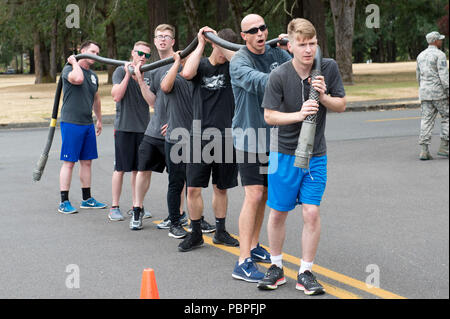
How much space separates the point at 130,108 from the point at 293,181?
332 centimetres

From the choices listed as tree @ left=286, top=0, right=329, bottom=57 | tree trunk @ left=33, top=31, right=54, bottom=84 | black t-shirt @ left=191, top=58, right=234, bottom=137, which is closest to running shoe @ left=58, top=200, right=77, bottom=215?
black t-shirt @ left=191, top=58, right=234, bottom=137

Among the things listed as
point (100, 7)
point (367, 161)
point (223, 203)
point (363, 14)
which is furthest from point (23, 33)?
point (223, 203)

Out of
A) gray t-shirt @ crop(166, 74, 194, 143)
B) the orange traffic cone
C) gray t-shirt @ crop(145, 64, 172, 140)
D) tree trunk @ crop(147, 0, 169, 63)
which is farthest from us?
tree trunk @ crop(147, 0, 169, 63)

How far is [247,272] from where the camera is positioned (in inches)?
219

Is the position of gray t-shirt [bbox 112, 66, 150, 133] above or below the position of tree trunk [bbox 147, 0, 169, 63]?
below

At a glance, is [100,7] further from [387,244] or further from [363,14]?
[387,244]

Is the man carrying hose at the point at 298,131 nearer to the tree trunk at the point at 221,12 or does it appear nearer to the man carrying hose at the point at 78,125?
the man carrying hose at the point at 78,125

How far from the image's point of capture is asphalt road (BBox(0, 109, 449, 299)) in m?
5.36

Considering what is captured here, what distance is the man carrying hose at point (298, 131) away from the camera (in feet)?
16.4

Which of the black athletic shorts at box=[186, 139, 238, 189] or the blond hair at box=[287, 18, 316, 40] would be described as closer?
the blond hair at box=[287, 18, 316, 40]

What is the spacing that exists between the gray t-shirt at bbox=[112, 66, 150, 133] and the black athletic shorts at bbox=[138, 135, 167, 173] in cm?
49

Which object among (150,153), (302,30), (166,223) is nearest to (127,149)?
(150,153)

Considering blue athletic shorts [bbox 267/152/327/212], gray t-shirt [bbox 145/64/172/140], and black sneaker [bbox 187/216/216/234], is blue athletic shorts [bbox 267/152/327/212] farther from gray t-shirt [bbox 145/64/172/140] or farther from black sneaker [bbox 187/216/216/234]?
gray t-shirt [bbox 145/64/172/140]

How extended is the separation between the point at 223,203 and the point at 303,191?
5.49ft
